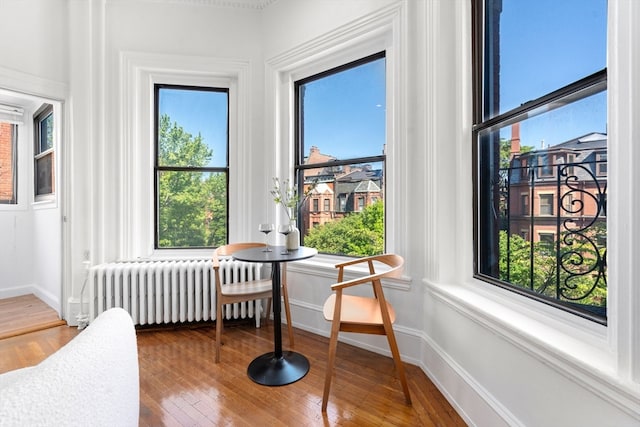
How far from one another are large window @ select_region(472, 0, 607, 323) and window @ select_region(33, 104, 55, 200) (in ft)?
14.3

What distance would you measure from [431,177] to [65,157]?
329cm

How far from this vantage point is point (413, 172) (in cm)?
210

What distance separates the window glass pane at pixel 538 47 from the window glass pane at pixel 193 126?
248 centimetres

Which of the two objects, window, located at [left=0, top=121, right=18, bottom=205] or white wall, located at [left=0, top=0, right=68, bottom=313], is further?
window, located at [left=0, top=121, right=18, bottom=205]

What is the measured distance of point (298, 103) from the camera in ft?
9.71

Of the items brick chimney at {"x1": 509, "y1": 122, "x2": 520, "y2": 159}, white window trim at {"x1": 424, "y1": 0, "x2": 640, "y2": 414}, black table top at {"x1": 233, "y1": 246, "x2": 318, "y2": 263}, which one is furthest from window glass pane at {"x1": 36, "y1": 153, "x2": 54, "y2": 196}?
white window trim at {"x1": 424, "y1": 0, "x2": 640, "y2": 414}

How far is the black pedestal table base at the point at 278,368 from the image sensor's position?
73.9 inches

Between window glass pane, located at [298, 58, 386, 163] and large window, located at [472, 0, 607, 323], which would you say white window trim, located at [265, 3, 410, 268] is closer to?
window glass pane, located at [298, 58, 386, 163]

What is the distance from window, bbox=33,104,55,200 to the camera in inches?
134

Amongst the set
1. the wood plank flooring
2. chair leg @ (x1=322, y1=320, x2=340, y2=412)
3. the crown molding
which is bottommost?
the wood plank flooring

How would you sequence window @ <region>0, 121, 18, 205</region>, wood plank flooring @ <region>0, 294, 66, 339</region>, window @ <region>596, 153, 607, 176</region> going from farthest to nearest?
window @ <region>0, 121, 18, 205</region> < wood plank flooring @ <region>0, 294, 66, 339</region> < window @ <region>596, 153, 607, 176</region>

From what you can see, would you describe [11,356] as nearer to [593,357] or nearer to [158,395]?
[158,395]

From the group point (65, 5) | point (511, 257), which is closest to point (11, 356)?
point (65, 5)

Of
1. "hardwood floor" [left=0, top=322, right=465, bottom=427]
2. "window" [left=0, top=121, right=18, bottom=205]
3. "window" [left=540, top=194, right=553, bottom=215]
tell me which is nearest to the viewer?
"window" [left=540, top=194, right=553, bottom=215]
